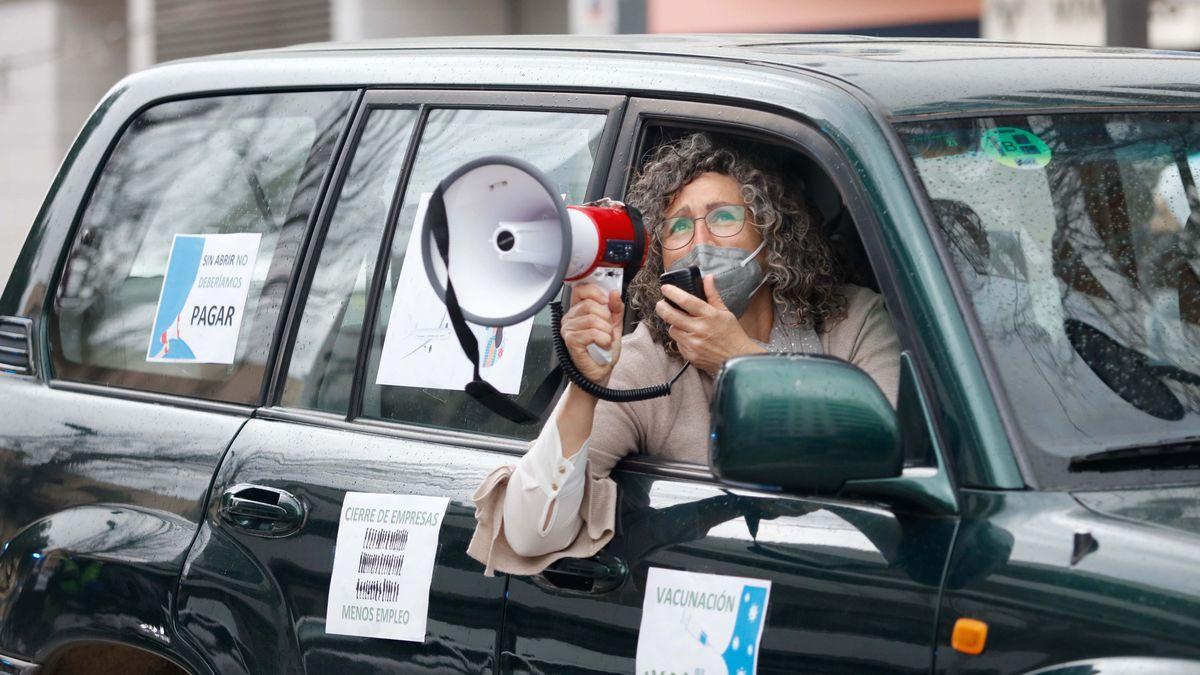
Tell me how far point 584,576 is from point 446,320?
64 centimetres

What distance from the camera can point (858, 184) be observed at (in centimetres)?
255

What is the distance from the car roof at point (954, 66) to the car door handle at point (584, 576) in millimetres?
815

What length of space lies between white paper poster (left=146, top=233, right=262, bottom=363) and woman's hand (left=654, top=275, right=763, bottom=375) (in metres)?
1.03

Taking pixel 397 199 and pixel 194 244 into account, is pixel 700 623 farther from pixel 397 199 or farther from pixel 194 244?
pixel 194 244

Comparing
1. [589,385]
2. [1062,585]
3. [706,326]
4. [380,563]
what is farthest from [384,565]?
[1062,585]

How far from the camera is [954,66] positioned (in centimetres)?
288

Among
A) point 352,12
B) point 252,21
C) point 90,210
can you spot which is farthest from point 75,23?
point 90,210

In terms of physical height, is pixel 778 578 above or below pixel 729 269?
below

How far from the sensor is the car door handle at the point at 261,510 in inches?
121

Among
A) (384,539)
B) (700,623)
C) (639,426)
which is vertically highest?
(639,426)

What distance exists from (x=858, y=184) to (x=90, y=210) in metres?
2.02

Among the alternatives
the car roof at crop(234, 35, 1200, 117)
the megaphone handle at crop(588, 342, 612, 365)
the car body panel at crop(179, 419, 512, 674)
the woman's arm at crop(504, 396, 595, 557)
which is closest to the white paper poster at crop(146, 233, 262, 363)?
the car body panel at crop(179, 419, 512, 674)

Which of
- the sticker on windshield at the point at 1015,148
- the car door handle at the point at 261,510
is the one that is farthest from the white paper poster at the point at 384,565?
the sticker on windshield at the point at 1015,148

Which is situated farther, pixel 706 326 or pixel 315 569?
pixel 315 569
